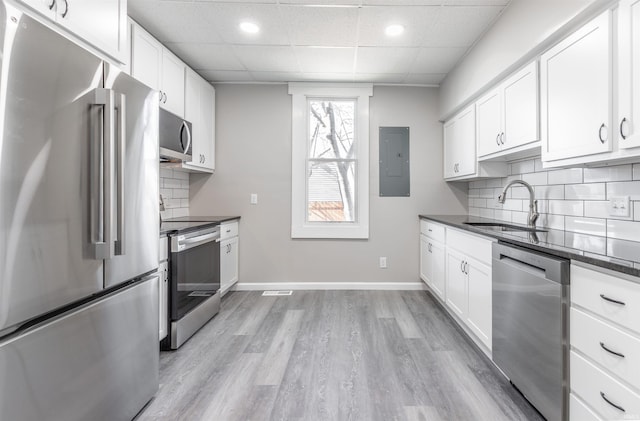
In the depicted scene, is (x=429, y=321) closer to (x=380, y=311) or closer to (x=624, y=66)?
(x=380, y=311)

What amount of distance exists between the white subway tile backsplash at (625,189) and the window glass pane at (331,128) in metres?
2.47

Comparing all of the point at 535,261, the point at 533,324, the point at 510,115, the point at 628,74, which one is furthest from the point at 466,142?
the point at 533,324

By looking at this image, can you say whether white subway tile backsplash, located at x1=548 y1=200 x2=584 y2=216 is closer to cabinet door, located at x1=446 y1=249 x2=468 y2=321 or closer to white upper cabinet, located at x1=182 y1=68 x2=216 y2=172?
cabinet door, located at x1=446 y1=249 x2=468 y2=321

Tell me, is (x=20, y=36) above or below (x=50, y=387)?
above

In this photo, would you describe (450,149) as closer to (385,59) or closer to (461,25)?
(385,59)

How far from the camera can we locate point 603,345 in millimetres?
1168

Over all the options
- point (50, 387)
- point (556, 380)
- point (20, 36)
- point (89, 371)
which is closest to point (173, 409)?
point (89, 371)

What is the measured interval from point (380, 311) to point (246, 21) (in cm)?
283

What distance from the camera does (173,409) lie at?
1.64 m

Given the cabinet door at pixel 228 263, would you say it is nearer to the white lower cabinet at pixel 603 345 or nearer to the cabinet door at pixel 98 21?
the cabinet door at pixel 98 21

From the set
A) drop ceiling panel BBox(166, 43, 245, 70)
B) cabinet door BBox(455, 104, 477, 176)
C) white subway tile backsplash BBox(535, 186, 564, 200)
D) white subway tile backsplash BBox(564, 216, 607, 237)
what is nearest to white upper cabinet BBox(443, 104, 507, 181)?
cabinet door BBox(455, 104, 477, 176)

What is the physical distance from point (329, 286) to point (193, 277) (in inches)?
68.1

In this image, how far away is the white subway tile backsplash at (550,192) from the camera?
222cm

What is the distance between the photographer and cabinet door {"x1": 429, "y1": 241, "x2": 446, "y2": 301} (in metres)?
2.92
